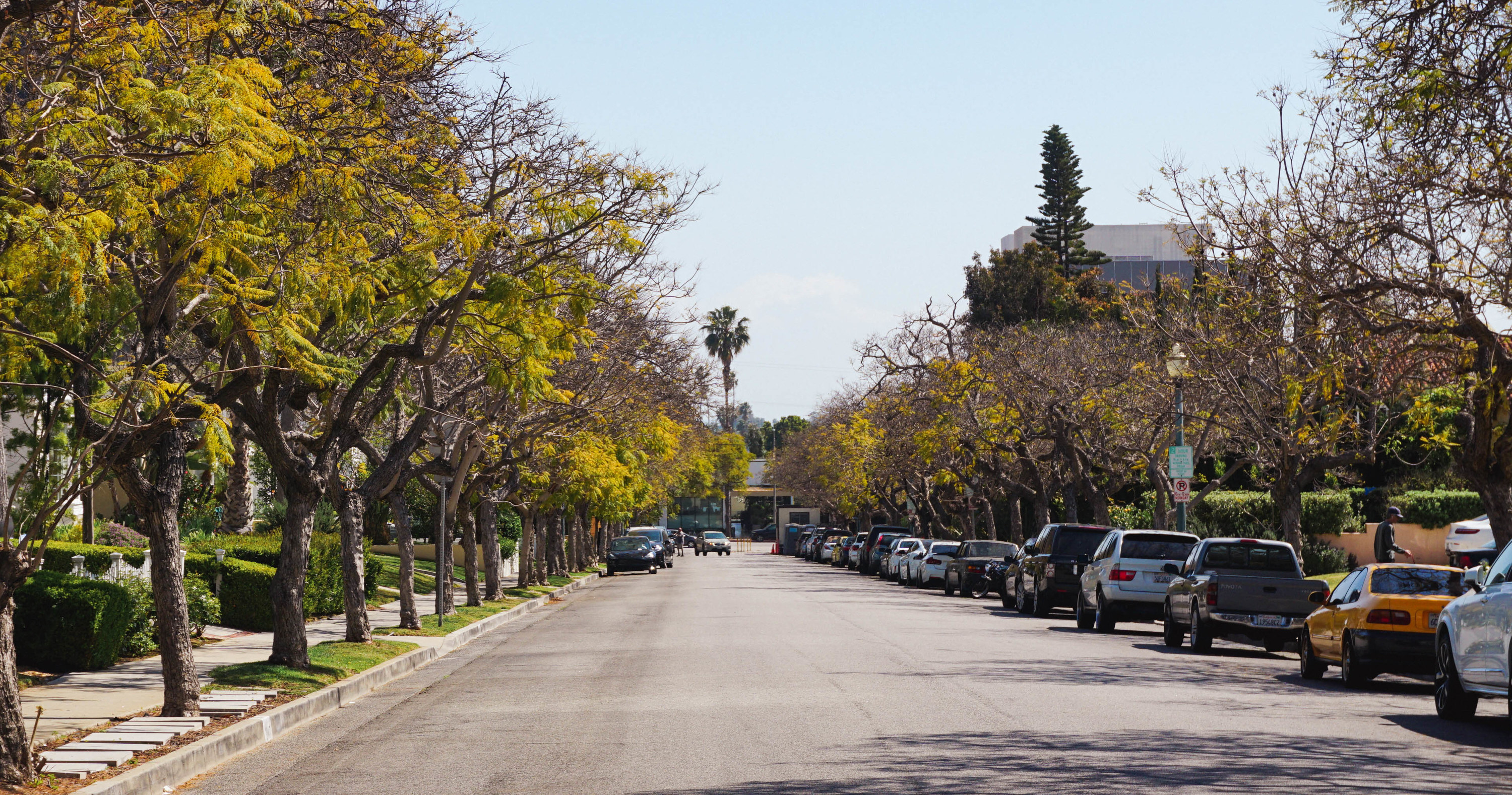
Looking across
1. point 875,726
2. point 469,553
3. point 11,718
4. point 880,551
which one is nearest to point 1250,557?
point 875,726

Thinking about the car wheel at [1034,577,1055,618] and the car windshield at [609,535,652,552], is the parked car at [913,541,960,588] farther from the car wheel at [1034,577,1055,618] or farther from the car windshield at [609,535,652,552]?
the car windshield at [609,535,652,552]

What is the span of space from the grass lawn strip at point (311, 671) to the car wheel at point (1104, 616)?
11643 mm

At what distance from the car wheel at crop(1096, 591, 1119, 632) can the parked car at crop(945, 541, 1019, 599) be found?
510 inches

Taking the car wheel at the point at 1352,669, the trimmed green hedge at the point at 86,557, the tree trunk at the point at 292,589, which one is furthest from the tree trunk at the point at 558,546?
the car wheel at the point at 1352,669

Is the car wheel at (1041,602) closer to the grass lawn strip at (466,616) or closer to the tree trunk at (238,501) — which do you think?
the grass lawn strip at (466,616)

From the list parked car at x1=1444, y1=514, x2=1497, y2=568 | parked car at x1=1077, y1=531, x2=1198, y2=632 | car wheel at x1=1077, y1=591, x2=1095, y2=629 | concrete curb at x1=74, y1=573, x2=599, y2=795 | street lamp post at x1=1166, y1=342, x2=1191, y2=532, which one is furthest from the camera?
parked car at x1=1444, y1=514, x2=1497, y2=568

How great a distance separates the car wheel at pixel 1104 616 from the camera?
25078 millimetres

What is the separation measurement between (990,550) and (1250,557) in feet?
61.3

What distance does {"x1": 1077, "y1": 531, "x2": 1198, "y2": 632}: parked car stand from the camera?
81.0ft

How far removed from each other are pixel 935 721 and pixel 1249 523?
33.6 m

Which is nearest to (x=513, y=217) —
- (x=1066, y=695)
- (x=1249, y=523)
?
(x=1066, y=695)

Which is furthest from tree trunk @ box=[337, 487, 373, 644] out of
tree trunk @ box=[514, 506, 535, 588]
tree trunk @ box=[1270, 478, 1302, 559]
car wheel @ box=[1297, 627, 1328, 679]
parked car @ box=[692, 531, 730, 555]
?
parked car @ box=[692, 531, 730, 555]

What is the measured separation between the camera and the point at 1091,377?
3809 centimetres

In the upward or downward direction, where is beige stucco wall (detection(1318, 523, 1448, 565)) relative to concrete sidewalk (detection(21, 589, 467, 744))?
upward
